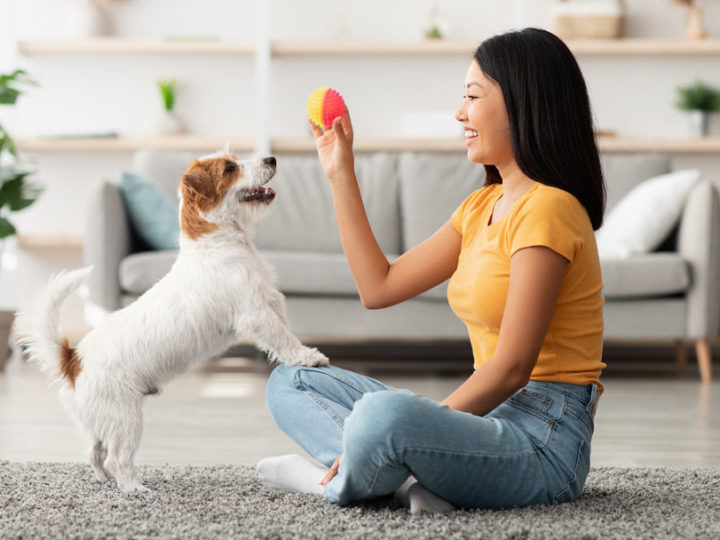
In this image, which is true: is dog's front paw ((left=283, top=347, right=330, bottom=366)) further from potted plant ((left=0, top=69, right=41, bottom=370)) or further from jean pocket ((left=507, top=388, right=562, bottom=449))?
potted plant ((left=0, top=69, right=41, bottom=370))

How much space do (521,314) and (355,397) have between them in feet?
1.46

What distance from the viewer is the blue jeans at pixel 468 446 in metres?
1.39

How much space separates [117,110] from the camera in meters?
5.00

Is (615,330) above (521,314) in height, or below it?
below

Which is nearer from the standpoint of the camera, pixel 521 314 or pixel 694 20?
pixel 521 314

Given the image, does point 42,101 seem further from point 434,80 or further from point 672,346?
point 672,346

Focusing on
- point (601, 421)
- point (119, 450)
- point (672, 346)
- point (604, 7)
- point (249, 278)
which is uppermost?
point (604, 7)

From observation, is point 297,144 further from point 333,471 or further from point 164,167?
point 333,471

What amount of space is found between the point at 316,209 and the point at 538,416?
2.82 m

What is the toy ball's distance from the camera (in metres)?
1.77

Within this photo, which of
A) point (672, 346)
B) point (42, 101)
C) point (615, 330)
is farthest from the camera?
point (42, 101)

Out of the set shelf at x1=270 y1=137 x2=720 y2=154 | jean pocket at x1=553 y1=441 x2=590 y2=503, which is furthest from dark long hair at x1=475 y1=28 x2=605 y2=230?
shelf at x1=270 y1=137 x2=720 y2=154

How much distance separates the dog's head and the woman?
43 cm

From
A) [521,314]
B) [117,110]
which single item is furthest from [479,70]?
[117,110]
